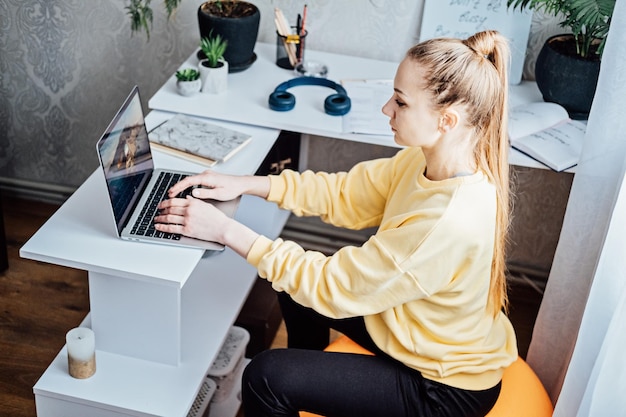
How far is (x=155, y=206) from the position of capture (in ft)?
5.09

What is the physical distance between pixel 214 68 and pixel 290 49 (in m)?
0.23

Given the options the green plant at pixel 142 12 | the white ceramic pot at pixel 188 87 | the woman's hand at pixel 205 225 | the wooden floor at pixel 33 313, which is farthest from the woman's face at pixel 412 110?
the wooden floor at pixel 33 313

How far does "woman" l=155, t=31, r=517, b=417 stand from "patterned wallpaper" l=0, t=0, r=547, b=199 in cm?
72

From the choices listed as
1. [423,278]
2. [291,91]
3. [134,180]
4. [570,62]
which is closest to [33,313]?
[134,180]

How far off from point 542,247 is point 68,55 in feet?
4.88

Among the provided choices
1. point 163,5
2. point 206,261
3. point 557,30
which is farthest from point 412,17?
point 206,261

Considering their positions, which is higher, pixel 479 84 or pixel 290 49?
pixel 479 84

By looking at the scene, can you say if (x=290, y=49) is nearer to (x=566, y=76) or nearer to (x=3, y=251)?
(x=566, y=76)

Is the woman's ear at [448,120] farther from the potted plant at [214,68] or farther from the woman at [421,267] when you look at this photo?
the potted plant at [214,68]

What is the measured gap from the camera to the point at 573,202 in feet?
Result: 5.21

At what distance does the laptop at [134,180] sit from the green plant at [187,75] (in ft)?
1.09

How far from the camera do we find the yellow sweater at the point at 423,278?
1355 millimetres

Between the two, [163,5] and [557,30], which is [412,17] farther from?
[163,5]

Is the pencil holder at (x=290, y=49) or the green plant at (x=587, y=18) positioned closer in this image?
the green plant at (x=587, y=18)
